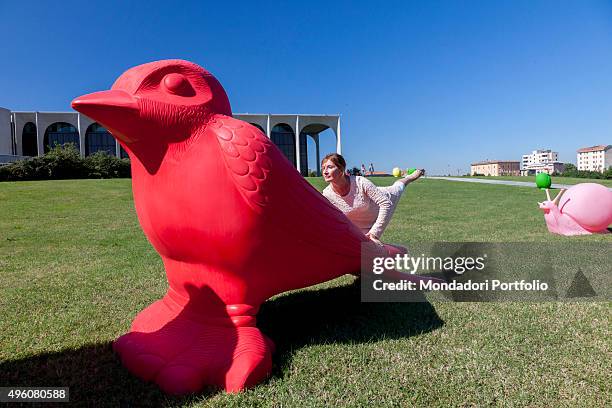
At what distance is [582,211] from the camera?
755 cm

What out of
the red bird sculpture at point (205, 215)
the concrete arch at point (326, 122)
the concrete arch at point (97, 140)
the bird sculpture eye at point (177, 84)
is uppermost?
the concrete arch at point (326, 122)

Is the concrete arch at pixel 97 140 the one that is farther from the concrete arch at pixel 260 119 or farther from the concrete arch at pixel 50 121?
the concrete arch at pixel 260 119

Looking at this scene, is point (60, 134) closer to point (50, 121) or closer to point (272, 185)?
point (50, 121)

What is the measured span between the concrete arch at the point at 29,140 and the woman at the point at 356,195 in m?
46.5

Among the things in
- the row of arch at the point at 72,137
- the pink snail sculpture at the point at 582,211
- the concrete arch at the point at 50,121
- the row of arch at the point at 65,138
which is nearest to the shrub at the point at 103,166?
the row of arch at the point at 72,137

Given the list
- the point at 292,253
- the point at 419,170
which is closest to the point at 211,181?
the point at 292,253

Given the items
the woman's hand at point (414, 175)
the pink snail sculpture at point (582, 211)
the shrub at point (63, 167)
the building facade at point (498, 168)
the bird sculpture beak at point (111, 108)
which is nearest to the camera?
the bird sculpture beak at point (111, 108)

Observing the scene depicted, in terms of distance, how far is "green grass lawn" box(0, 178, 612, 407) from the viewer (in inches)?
89.9

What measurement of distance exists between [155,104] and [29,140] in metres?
47.9

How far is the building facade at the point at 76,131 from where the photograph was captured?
38.9 meters

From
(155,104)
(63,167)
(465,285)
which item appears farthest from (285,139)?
(155,104)

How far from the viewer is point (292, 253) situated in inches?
103

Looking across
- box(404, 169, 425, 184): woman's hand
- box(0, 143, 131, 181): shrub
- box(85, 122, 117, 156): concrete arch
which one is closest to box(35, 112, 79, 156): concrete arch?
box(85, 122, 117, 156): concrete arch

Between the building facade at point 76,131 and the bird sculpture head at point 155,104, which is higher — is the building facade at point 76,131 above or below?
above
